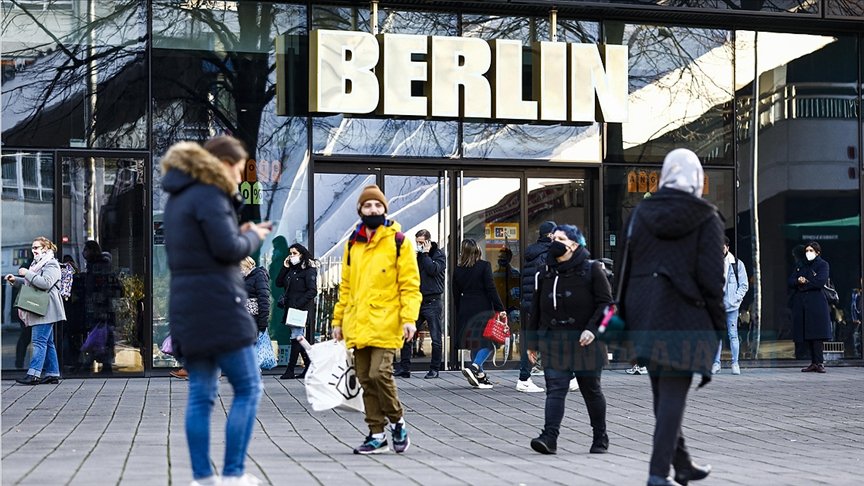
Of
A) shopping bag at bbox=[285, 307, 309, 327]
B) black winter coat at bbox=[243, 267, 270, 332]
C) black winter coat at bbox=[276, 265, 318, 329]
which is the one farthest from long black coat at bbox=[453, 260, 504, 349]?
black winter coat at bbox=[243, 267, 270, 332]

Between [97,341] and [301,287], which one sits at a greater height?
[301,287]

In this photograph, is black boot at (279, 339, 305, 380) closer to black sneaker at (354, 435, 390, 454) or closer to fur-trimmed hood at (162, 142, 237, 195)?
black sneaker at (354, 435, 390, 454)

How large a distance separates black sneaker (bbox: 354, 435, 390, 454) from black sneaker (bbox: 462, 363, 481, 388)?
597 centimetres

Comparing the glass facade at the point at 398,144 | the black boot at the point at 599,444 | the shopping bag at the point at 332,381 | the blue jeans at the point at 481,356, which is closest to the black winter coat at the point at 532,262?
the blue jeans at the point at 481,356

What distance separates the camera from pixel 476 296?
16484 millimetres

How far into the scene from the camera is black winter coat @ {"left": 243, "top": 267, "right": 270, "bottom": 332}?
16188 millimetres

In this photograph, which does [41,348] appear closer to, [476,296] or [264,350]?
[264,350]

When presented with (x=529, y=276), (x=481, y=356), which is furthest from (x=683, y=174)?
(x=481, y=356)

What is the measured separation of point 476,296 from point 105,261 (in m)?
4.70

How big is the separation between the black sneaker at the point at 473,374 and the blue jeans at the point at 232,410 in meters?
8.72

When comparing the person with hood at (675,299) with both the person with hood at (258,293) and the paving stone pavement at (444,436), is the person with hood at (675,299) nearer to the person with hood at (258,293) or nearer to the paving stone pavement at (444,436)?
the paving stone pavement at (444,436)

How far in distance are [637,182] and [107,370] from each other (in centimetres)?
765

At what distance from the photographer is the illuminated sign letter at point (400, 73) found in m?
17.5

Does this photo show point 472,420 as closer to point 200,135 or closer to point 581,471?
point 581,471
